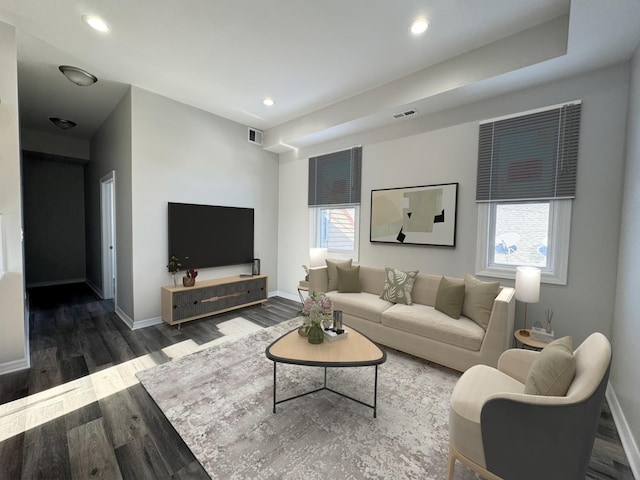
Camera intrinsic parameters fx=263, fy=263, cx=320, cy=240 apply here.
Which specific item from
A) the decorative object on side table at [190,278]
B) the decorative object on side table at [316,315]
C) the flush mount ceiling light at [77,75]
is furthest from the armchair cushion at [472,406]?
the flush mount ceiling light at [77,75]

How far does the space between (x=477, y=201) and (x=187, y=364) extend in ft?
11.9

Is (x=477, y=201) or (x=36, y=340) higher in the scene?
(x=477, y=201)

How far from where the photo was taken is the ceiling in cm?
212

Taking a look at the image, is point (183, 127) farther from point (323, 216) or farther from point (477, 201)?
point (477, 201)

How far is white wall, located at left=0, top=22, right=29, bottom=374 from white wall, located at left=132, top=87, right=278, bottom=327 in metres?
1.06

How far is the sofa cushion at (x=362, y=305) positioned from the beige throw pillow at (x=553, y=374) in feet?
5.77

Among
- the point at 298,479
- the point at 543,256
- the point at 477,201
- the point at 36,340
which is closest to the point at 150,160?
the point at 36,340

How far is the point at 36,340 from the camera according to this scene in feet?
10.1

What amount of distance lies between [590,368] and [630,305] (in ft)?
4.26

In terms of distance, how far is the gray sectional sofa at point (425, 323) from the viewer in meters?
2.36

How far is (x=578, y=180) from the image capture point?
8.29 feet

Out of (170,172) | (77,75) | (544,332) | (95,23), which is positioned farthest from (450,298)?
(77,75)

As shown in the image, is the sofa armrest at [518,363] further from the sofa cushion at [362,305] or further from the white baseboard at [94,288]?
the white baseboard at [94,288]

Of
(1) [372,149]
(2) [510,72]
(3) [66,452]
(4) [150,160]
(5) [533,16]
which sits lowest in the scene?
(3) [66,452]
